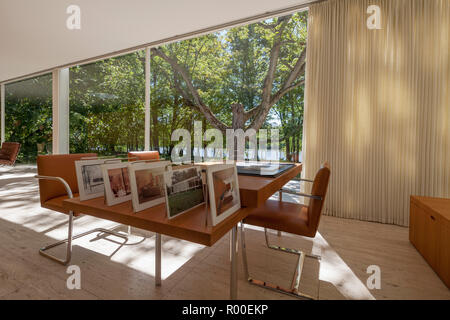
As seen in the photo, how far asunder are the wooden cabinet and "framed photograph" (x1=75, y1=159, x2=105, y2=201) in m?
2.13

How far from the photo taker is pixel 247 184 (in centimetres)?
116

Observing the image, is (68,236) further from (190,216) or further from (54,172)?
(190,216)

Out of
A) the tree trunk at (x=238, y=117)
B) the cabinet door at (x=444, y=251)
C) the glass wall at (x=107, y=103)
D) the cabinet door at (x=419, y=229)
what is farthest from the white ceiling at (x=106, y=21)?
the cabinet door at (x=444, y=251)

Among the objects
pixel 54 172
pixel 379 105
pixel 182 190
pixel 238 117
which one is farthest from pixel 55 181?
pixel 238 117

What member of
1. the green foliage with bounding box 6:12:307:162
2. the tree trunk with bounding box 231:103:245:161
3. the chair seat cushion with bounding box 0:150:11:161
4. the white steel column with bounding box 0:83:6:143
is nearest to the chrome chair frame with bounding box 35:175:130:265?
the tree trunk with bounding box 231:103:245:161

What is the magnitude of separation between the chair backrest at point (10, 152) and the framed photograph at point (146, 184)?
22.0 ft

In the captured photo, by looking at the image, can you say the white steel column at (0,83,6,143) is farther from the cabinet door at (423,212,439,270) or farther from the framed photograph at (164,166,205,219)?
the cabinet door at (423,212,439,270)

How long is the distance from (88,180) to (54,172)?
0.94m

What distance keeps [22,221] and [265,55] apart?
243 inches

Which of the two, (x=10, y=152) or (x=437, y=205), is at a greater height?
(x=10, y=152)

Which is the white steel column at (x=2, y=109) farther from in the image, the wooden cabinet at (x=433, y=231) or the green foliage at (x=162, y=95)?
the wooden cabinet at (x=433, y=231)

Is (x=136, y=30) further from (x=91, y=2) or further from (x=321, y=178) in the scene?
(x=321, y=178)

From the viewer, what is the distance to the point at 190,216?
3.17 feet
